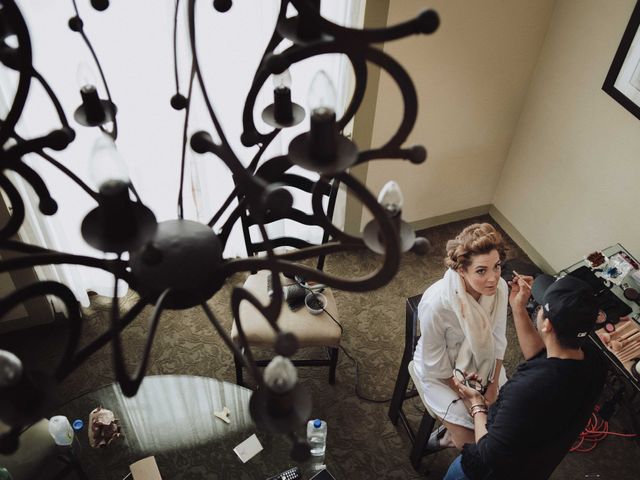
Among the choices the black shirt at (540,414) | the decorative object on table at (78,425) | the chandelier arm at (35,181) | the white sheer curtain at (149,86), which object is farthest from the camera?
the white sheer curtain at (149,86)

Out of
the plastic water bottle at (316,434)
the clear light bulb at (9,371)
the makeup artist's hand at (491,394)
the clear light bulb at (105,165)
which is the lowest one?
the makeup artist's hand at (491,394)

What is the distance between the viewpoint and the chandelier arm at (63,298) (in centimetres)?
108

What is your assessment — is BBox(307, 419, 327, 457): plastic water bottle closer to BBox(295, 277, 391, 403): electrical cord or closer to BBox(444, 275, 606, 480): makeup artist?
BBox(295, 277, 391, 403): electrical cord

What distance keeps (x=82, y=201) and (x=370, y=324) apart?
70.5 inches

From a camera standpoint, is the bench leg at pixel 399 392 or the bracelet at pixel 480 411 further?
the bench leg at pixel 399 392

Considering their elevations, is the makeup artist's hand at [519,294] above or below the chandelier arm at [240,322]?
below

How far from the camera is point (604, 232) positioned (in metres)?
3.42

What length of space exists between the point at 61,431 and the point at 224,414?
0.64 meters

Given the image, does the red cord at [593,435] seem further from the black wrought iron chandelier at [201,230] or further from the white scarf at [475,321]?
the black wrought iron chandelier at [201,230]

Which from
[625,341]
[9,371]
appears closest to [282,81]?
[9,371]

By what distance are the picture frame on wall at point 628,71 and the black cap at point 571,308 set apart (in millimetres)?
1352

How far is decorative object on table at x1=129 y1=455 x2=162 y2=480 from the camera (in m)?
2.29

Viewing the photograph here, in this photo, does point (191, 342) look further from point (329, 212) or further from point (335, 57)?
point (335, 57)

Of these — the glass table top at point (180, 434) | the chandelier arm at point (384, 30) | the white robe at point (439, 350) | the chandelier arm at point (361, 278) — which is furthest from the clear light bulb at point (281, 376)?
the white robe at point (439, 350)
